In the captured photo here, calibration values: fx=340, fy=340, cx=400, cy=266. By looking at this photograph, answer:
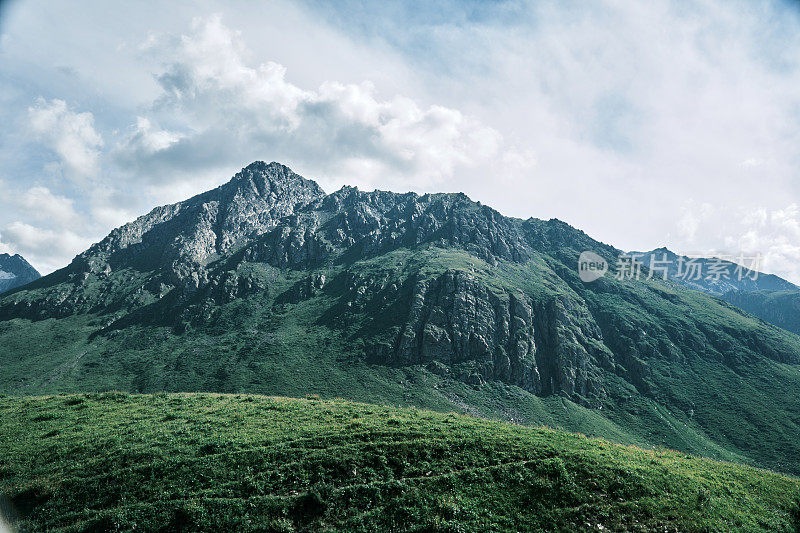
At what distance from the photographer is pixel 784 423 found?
13212 cm

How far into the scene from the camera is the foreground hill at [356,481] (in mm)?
17578

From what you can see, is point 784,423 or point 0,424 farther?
point 784,423

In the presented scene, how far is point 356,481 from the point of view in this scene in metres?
19.9

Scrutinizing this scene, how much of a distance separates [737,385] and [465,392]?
424ft

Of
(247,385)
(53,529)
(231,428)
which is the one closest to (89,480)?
(53,529)

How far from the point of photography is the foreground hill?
692 inches

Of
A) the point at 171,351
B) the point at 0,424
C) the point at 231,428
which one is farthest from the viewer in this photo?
the point at 171,351

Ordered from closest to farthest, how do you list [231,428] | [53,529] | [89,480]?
[53,529]
[89,480]
[231,428]

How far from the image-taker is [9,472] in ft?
69.4

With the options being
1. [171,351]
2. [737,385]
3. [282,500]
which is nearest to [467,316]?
[737,385]

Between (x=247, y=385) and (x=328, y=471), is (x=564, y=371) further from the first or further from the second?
(x=328, y=471)

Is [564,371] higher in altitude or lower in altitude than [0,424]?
lower

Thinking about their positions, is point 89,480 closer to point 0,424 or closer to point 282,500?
point 282,500

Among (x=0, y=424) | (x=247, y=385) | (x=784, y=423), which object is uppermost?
(x=0, y=424)
